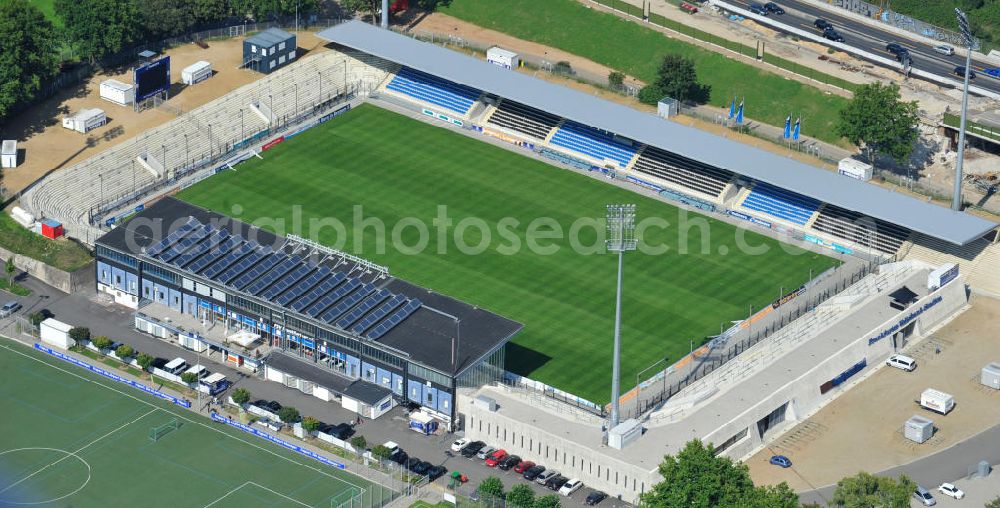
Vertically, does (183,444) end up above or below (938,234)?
below

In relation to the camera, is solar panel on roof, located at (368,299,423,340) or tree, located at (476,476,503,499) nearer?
tree, located at (476,476,503,499)

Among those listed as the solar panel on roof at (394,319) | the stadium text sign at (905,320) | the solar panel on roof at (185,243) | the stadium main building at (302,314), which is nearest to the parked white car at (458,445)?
the stadium main building at (302,314)

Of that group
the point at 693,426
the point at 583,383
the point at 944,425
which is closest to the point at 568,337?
the point at 583,383

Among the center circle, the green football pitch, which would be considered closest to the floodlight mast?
the green football pitch

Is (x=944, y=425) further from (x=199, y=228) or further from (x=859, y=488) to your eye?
(x=199, y=228)

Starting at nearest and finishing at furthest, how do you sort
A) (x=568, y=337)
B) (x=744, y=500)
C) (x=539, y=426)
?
1. (x=744, y=500)
2. (x=539, y=426)
3. (x=568, y=337)

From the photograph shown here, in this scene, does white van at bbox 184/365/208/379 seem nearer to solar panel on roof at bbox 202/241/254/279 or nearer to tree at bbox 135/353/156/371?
tree at bbox 135/353/156/371
